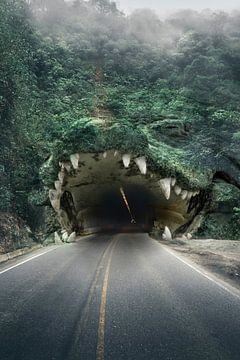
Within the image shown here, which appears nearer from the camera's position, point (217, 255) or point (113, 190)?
point (217, 255)

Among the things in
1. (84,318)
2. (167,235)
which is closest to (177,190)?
(167,235)

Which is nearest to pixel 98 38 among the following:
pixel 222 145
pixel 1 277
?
pixel 222 145

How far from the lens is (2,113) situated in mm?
19484

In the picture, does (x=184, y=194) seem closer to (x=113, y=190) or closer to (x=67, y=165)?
(x=67, y=165)

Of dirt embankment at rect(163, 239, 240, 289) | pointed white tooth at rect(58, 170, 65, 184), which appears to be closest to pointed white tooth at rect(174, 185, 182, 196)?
dirt embankment at rect(163, 239, 240, 289)

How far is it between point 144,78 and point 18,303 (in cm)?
2287

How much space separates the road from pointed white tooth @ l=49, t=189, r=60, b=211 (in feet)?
20.8

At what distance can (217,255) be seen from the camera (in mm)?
13352

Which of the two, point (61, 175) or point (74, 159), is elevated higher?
point (74, 159)

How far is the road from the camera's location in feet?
16.3

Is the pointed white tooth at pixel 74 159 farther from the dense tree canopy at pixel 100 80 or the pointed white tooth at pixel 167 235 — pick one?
the pointed white tooth at pixel 167 235

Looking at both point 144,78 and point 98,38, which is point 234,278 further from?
point 98,38

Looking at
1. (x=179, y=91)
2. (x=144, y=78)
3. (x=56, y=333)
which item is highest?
(x=144, y=78)

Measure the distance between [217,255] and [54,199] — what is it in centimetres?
806
